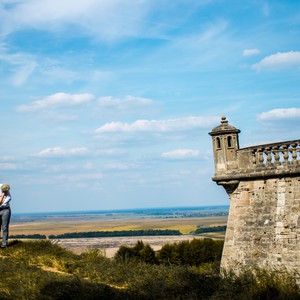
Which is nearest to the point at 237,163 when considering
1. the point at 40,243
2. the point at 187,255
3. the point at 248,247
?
the point at 248,247

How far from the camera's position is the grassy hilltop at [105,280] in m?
10.2

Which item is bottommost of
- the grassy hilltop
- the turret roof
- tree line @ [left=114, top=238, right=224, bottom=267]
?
tree line @ [left=114, top=238, right=224, bottom=267]

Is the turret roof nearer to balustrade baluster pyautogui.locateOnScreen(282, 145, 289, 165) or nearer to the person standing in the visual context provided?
balustrade baluster pyautogui.locateOnScreen(282, 145, 289, 165)

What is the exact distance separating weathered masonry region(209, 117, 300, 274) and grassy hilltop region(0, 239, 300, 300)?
1.14m

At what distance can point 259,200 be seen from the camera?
15328 mm

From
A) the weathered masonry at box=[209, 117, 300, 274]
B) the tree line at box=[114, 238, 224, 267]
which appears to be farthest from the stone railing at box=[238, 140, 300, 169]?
the tree line at box=[114, 238, 224, 267]

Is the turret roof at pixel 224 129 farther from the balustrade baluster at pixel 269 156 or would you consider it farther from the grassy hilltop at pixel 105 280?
the grassy hilltop at pixel 105 280

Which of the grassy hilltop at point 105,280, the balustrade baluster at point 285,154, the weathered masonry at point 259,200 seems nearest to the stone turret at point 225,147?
the weathered masonry at point 259,200

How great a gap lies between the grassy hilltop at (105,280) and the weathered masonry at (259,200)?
1.14 metres

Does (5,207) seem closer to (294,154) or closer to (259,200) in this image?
(259,200)

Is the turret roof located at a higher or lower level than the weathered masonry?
higher

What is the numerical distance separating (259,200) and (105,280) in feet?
19.8

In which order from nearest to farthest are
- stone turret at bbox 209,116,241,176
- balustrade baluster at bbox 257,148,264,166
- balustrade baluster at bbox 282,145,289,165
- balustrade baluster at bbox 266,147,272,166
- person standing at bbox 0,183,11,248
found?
person standing at bbox 0,183,11,248
balustrade baluster at bbox 282,145,289,165
balustrade baluster at bbox 266,147,272,166
balustrade baluster at bbox 257,148,264,166
stone turret at bbox 209,116,241,176

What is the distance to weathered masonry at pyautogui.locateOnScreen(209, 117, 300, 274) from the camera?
14.2 meters
